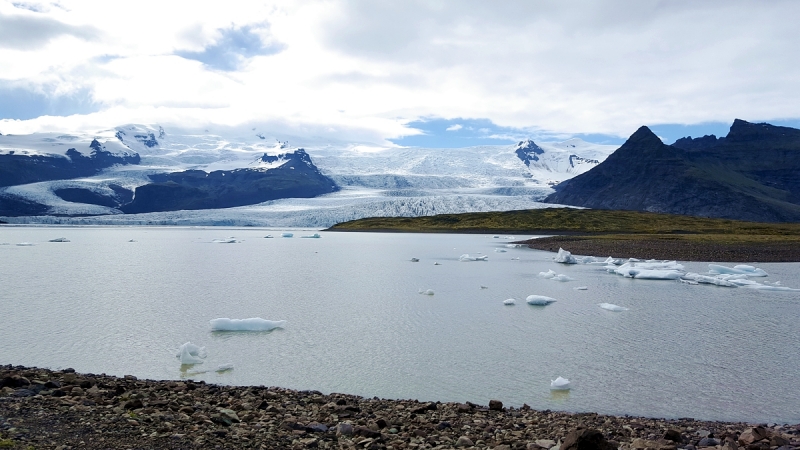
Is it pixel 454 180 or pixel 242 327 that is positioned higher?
pixel 454 180

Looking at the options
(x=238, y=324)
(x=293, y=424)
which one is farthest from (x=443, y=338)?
(x=293, y=424)

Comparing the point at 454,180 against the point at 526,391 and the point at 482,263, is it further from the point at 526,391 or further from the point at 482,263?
the point at 526,391

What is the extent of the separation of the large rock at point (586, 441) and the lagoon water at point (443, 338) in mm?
3720

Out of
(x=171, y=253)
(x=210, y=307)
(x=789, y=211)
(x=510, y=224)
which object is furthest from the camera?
(x=789, y=211)

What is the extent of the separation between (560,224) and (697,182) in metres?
86.3

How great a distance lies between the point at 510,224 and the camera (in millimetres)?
92125

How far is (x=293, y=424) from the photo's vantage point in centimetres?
767

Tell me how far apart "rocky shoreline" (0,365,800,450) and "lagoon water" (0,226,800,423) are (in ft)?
4.44

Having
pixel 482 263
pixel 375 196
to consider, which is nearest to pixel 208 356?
pixel 482 263

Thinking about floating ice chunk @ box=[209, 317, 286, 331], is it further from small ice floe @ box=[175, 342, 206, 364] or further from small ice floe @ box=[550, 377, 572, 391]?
small ice floe @ box=[550, 377, 572, 391]

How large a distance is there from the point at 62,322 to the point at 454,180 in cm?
14543

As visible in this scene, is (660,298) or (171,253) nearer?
(660,298)

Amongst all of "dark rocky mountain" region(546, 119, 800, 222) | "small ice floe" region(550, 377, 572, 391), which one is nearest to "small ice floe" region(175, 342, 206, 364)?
"small ice floe" region(550, 377, 572, 391)

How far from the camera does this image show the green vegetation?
7925 centimetres
